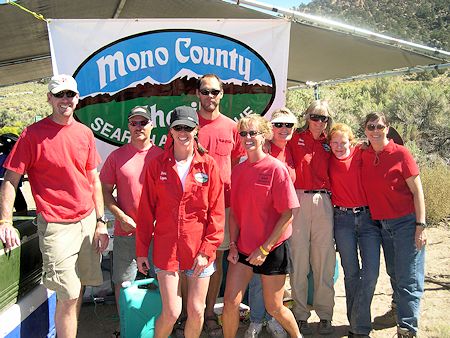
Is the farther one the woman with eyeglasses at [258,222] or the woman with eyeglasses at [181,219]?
the woman with eyeglasses at [258,222]

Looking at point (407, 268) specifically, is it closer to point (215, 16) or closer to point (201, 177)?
point (201, 177)

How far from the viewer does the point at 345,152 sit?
13.4ft

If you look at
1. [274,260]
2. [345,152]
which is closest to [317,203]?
[345,152]

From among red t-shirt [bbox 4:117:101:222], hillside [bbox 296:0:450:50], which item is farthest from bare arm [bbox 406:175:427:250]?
hillside [bbox 296:0:450:50]

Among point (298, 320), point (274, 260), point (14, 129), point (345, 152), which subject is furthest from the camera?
point (14, 129)

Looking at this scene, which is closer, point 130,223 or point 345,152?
point 130,223

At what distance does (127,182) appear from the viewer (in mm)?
3773

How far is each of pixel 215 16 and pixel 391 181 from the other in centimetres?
280

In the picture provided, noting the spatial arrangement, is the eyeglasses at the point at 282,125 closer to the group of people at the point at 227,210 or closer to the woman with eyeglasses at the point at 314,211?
the group of people at the point at 227,210

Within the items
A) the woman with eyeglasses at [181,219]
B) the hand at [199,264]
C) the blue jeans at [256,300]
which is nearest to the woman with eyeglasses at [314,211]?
the blue jeans at [256,300]

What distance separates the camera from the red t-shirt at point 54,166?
10.4 ft

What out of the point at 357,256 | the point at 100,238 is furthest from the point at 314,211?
the point at 100,238

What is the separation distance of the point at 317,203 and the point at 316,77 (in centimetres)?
494

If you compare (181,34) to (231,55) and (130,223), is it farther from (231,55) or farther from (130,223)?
(130,223)
